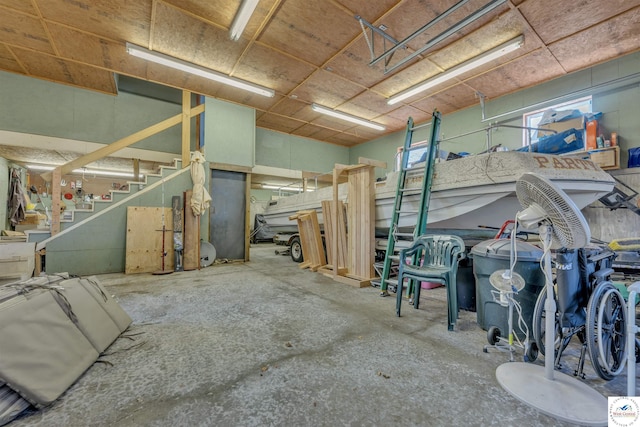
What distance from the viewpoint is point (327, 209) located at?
4.74 metres

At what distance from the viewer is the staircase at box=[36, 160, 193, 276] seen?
15.5 feet

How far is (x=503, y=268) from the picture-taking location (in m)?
2.13

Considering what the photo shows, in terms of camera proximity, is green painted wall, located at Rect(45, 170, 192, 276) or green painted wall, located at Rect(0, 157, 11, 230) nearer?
green painted wall, located at Rect(45, 170, 192, 276)

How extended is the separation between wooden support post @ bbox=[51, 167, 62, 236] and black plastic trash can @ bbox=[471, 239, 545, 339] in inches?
258

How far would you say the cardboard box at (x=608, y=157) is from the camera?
4.56m

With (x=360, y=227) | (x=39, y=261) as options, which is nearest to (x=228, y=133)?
(x=39, y=261)

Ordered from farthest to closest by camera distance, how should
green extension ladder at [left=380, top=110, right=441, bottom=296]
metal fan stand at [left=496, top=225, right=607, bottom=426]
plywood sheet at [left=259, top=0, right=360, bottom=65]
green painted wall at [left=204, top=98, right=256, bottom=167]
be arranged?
green painted wall at [left=204, top=98, right=256, bottom=167] < plywood sheet at [left=259, top=0, right=360, bottom=65] < green extension ladder at [left=380, top=110, right=441, bottom=296] < metal fan stand at [left=496, top=225, right=607, bottom=426]

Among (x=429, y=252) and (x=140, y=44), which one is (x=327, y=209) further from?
(x=140, y=44)

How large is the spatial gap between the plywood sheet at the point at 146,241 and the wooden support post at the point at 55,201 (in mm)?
1052

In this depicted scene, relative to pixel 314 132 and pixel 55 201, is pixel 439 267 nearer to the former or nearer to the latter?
pixel 55 201

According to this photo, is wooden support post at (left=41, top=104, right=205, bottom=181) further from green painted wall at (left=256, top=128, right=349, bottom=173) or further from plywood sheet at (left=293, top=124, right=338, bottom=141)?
plywood sheet at (left=293, top=124, right=338, bottom=141)

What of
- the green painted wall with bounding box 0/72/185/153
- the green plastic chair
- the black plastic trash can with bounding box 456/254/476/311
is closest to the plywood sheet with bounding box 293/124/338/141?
the green painted wall with bounding box 0/72/185/153

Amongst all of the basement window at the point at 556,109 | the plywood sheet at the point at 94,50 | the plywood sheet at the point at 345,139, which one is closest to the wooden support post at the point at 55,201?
the plywood sheet at the point at 94,50

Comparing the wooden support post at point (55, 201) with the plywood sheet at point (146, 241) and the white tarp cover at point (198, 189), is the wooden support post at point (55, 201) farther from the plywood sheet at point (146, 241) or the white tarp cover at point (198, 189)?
the white tarp cover at point (198, 189)
